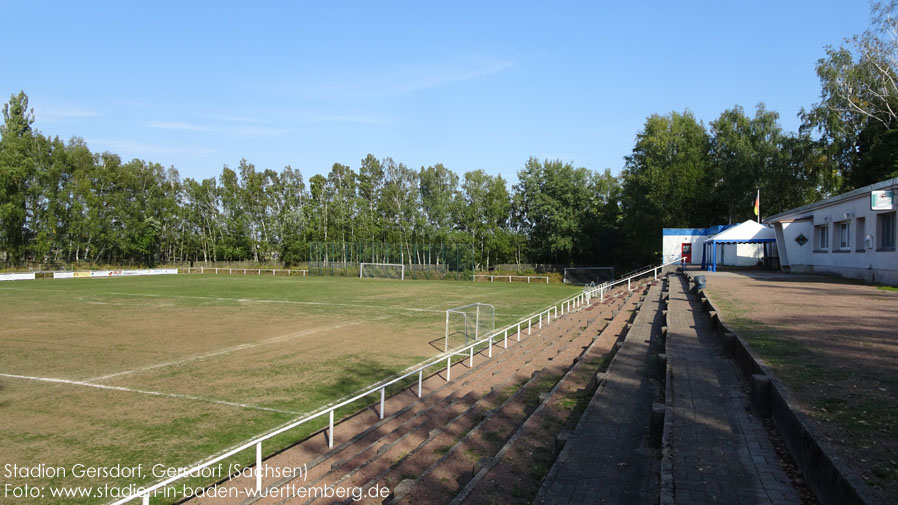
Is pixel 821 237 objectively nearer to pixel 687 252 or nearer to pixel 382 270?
pixel 687 252

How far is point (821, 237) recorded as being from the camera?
94.9 ft

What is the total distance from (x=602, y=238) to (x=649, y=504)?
63268 millimetres

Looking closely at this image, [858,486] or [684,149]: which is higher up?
[684,149]

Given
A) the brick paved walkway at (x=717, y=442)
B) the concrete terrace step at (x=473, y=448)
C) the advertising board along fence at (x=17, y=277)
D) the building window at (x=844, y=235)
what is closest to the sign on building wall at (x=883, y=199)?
the building window at (x=844, y=235)

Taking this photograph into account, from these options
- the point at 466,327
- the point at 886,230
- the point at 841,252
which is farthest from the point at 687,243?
the point at 466,327

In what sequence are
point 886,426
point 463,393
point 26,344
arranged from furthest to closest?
point 26,344
point 463,393
point 886,426

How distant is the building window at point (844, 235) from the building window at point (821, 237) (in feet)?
6.99

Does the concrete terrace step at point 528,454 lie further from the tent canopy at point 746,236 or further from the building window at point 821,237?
the tent canopy at point 746,236

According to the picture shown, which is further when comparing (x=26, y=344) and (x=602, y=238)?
(x=602, y=238)

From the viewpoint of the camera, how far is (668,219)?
54.4 meters

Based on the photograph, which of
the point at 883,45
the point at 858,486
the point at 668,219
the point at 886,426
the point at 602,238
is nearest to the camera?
the point at 858,486

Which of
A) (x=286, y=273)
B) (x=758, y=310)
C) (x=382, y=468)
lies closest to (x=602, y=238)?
(x=286, y=273)

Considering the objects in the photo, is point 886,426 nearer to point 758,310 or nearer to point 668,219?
point 758,310

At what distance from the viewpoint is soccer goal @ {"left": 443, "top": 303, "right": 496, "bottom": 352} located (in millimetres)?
18891
